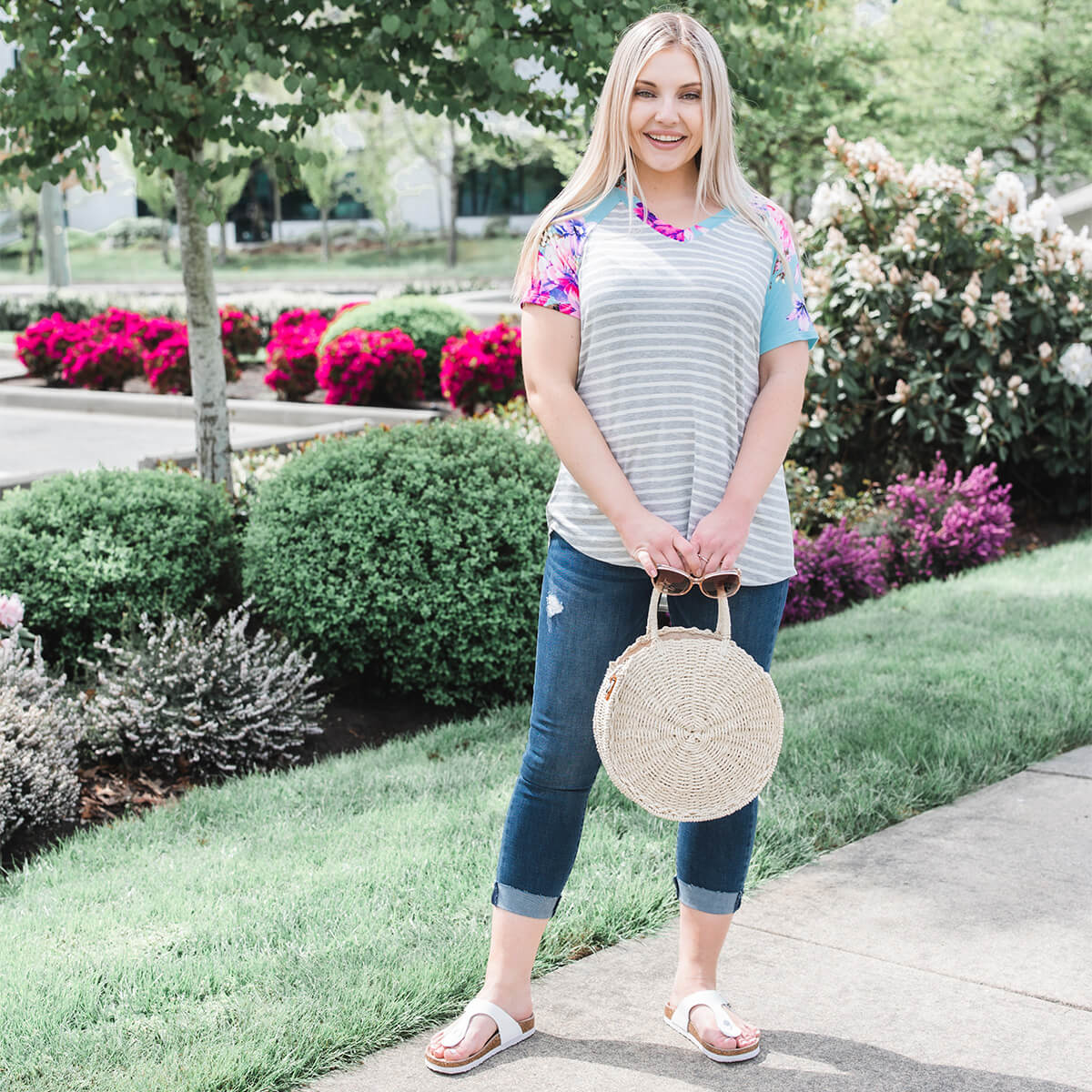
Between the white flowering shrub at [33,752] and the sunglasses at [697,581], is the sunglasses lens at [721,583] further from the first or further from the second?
the white flowering shrub at [33,752]

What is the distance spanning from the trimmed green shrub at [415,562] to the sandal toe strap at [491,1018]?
239cm

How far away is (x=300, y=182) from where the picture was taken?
6.29 meters

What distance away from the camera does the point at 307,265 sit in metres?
48.4

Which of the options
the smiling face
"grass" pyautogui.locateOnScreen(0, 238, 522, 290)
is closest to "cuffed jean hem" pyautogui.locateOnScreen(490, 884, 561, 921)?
the smiling face

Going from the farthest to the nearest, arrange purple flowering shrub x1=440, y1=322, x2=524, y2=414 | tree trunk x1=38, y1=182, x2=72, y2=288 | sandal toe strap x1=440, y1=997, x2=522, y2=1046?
tree trunk x1=38, y1=182, x2=72, y2=288 < purple flowering shrub x1=440, y1=322, x2=524, y2=414 < sandal toe strap x1=440, y1=997, x2=522, y2=1046

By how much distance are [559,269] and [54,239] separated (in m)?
23.9

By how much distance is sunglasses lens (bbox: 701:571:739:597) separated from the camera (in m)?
2.32

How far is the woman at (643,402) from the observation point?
2.35m

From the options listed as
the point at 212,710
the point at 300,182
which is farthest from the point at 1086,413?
the point at 212,710

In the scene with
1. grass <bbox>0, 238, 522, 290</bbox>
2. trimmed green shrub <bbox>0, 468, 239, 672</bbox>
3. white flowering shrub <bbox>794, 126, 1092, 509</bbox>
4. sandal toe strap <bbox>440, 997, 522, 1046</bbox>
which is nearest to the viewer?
sandal toe strap <bbox>440, 997, 522, 1046</bbox>

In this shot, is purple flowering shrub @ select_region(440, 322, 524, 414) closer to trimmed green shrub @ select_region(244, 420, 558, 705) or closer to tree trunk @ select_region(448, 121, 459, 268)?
trimmed green shrub @ select_region(244, 420, 558, 705)

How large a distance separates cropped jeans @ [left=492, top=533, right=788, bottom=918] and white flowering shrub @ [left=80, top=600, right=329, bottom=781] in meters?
2.20

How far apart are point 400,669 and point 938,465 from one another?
3897 mm

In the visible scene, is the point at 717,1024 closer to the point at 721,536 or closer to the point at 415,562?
the point at 721,536
